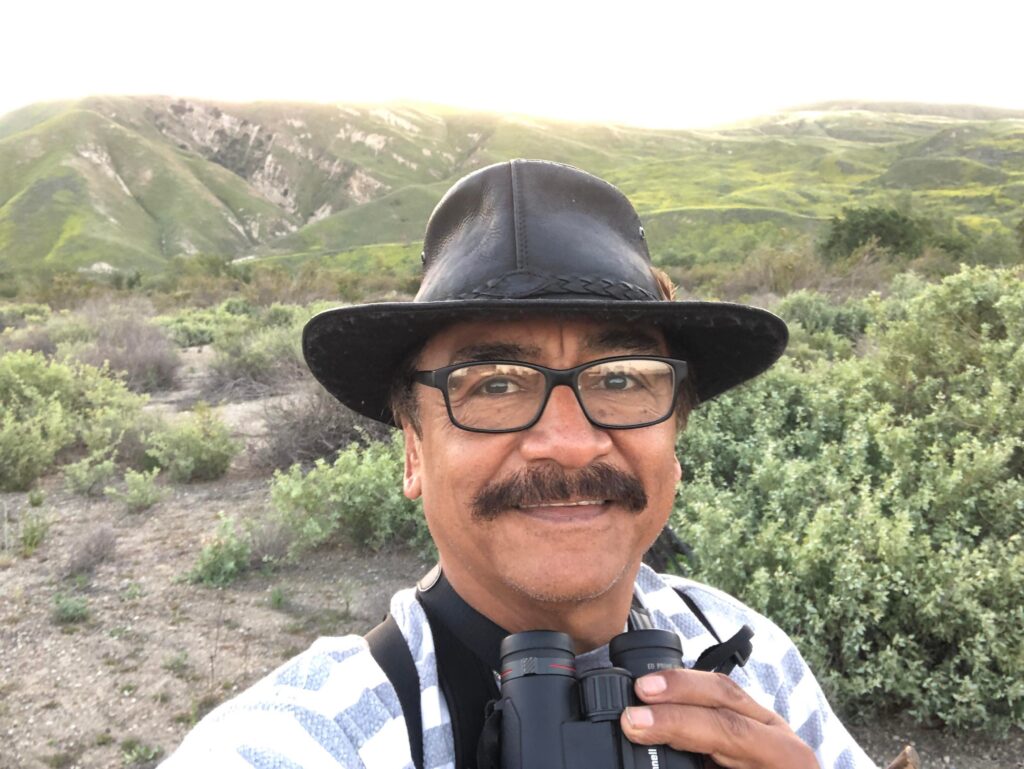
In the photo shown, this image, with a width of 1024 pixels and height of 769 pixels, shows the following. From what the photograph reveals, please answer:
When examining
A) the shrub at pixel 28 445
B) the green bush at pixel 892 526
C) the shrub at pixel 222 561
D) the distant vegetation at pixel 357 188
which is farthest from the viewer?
the distant vegetation at pixel 357 188

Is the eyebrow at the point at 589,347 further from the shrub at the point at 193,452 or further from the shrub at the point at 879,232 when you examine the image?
the shrub at the point at 879,232

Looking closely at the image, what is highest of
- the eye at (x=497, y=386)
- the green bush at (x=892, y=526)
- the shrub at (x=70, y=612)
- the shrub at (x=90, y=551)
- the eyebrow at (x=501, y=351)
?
the eyebrow at (x=501, y=351)

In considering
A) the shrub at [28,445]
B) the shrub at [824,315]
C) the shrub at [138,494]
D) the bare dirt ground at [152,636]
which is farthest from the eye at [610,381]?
the shrub at [824,315]

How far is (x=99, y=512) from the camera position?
660 centimetres

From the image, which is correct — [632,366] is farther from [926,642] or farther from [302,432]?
[302,432]

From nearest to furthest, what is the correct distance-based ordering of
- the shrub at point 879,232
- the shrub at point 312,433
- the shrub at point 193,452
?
the shrub at point 193,452, the shrub at point 312,433, the shrub at point 879,232

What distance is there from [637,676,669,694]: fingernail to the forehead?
2.19 ft

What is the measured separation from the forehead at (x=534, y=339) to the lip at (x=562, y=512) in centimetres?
31

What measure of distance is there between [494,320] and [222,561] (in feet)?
14.8

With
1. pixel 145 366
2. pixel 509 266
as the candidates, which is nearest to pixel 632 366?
pixel 509 266

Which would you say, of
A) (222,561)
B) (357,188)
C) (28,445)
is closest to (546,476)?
(222,561)

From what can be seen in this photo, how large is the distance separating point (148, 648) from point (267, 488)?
3.18 meters

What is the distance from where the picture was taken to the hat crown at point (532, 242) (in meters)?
1.51

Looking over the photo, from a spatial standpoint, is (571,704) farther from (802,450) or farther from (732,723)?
(802,450)
